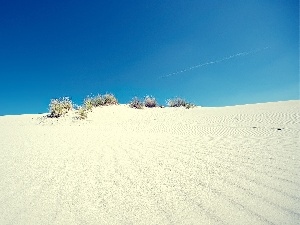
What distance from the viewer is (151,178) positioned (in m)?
3.54

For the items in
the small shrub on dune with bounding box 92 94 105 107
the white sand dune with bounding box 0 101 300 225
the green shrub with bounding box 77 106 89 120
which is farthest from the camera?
the small shrub on dune with bounding box 92 94 105 107

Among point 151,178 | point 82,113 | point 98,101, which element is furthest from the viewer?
point 98,101

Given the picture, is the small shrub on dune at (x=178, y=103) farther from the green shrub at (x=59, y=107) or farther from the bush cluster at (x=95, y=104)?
the green shrub at (x=59, y=107)

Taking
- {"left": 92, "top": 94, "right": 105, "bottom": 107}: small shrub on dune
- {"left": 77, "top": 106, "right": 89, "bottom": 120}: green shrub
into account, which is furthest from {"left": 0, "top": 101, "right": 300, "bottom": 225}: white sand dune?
{"left": 92, "top": 94, "right": 105, "bottom": 107}: small shrub on dune

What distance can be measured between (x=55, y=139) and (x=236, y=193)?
4.20 meters

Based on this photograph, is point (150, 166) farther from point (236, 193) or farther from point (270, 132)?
point (270, 132)

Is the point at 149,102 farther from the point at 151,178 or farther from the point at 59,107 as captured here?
the point at 151,178

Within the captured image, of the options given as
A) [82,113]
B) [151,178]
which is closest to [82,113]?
[82,113]

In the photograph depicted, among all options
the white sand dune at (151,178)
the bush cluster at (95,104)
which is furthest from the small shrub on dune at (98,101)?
the white sand dune at (151,178)

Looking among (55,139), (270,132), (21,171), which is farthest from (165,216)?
(270,132)

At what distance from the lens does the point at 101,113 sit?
10.3 metres

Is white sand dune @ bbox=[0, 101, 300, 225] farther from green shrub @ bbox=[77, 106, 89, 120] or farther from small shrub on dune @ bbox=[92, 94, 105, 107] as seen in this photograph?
small shrub on dune @ bbox=[92, 94, 105, 107]

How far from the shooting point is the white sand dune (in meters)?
2.63

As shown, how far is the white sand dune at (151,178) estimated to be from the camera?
2629mm
